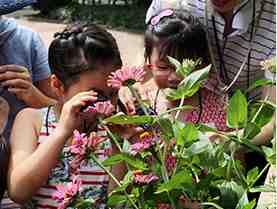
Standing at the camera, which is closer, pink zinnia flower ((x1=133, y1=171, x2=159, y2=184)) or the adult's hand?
pink zinnia flower ((x1=133, y1=171, x2=159, y2=184))

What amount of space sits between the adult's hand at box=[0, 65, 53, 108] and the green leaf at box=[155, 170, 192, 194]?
964mm

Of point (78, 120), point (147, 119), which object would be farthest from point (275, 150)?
point (78, 120)

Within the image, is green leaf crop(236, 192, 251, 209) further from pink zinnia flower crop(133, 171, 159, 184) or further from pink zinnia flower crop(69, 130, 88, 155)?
pink zinnia flower crop(69, 130, 88, 155)

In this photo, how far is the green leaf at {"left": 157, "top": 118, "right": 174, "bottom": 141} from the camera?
1.21 metres

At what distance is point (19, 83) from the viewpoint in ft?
6.77

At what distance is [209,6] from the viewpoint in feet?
6.91

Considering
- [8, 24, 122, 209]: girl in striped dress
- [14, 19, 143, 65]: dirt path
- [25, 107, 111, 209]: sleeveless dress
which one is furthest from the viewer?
[14, 19, 143, 65]: dirt path

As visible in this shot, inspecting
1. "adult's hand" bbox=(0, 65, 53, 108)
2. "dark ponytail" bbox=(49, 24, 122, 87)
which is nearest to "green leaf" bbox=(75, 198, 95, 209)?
"dark ponytail" bbox=(49, 24, 122, 87)

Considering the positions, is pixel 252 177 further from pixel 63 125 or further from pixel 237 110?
pixel 63 125

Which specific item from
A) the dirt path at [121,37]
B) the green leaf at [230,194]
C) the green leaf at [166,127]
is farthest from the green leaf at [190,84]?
the dirt path at [121,37]

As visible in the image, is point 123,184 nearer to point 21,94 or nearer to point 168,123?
point 168,123

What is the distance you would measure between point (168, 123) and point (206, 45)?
0.91m

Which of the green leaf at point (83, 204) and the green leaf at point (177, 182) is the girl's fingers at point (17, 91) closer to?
the green leaf at point (83, 204)

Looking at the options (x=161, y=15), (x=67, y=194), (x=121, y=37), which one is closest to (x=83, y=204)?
(x=67, y=194)
